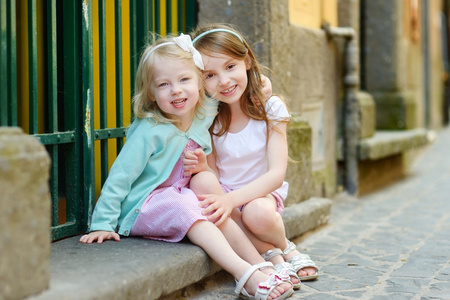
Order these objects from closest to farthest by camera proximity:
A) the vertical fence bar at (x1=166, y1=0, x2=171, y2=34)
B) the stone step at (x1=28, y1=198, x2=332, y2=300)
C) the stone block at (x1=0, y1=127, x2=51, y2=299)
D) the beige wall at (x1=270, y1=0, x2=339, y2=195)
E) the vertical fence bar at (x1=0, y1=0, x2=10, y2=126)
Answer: the stone block at (x1=0, y1=127, x2=51, y2=299) < the stone step at (x1=28, y1=198, x2=332, y2=300) < the vertical fence bar at (x1=0, y1=0, x2=10, y2=126) < the vertical fence bar at (x1=166, y1=0, x2=171, y2=34) < the beige wall at (x1=270, y1=0, x2=339, y2=195)

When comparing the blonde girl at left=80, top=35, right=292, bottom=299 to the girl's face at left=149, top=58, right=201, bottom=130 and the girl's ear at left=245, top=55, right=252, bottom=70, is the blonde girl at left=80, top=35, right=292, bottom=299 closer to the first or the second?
the girl's face at left=149, top=58, right=201, bottom=130

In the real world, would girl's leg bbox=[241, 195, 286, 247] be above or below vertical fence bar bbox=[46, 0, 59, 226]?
below

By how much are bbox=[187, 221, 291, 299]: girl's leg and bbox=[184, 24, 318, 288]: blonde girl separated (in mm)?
76

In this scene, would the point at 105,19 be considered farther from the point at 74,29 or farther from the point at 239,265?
the point at 239,265

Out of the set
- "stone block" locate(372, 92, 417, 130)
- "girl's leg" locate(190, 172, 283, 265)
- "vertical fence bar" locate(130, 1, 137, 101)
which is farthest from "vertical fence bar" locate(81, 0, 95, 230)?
"stone block" locate(372, 92, 417, 130)

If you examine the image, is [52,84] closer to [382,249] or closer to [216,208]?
[216,208]

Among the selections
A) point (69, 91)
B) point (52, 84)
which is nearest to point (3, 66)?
point (52, 84)

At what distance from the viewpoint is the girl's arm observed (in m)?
2.87

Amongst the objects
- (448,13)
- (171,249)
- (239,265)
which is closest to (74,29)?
(171,249)

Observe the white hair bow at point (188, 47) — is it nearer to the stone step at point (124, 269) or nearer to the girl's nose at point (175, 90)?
the girl's nose at point (175, 90)

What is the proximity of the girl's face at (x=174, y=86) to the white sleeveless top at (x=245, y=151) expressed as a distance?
35 cm

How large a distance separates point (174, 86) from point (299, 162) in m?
1.54

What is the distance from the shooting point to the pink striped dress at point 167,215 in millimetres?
2816

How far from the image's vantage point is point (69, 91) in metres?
3.05
